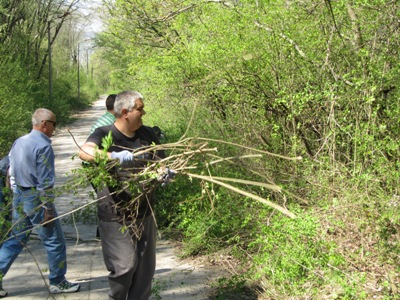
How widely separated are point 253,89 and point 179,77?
2.95 metres

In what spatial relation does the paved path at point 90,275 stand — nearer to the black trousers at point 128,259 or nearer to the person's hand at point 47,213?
the person's hand at point 47,213

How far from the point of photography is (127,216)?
4.69 meters

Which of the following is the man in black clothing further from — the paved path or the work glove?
the paved path

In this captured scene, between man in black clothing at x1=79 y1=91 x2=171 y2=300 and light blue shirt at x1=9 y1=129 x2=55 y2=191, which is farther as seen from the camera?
light blue shirt at x1=9 y1=129 x2=55 y2=191

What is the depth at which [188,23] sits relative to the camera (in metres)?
11.4

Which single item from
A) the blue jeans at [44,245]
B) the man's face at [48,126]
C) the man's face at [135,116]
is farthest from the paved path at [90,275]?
the man's face at [135,116]

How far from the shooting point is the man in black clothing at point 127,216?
4605 millimetres

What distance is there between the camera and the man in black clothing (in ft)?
15.1

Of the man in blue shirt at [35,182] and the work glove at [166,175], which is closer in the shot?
the work glove at [166,175]

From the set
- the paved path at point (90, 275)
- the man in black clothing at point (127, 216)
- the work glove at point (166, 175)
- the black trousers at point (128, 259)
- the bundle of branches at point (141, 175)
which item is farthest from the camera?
the paved path at point (90, 275)

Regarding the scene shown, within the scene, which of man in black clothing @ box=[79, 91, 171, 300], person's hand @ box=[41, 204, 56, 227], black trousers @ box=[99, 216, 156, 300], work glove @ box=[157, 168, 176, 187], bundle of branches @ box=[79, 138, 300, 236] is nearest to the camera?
bundle of branches @ box=[79, 138, 300, 236]

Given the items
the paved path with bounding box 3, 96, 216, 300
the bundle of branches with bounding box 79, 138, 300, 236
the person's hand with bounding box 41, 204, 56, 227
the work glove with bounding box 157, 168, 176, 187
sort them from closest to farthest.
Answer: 1. the bundle of branches with bounding box 79, 138, 300, 236
2. the work glove with bounding box 157, 168, 176, 187
3. the person's hand with bounding box 41, 204, 56, 227
4. the paved path with bounding box 3, 96, 216, 300

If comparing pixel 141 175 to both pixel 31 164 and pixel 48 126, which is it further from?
pixel 48 126

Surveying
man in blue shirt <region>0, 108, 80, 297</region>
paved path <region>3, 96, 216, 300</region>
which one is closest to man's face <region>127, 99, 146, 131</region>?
paved path <region>3, 96, 216, 300</region>
